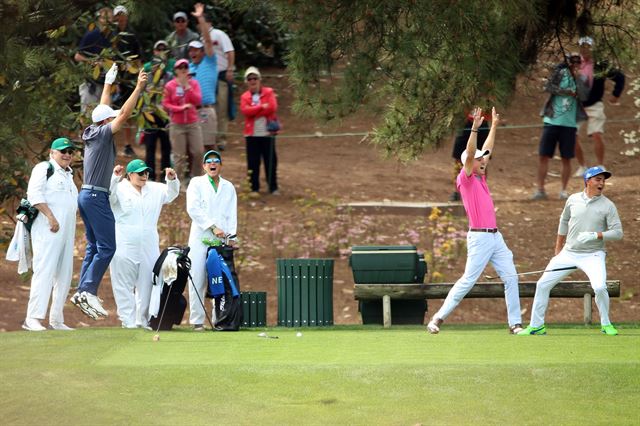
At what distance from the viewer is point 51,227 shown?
15.3 meters

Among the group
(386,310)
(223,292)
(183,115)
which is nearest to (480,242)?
(386,310)

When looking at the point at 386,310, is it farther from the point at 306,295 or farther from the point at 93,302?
the point at 93,302

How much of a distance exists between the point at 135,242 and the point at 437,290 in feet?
11.3

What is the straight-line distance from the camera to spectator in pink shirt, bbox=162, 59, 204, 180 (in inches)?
833

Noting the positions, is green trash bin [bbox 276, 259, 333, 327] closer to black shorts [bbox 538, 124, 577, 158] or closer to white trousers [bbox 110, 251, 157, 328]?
white trousers [bbox 110, 251, 157, 328]

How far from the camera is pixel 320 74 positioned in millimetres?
12188

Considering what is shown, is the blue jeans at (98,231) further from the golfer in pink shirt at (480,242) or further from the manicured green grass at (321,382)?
the golfer in pink shirt at (480,242)

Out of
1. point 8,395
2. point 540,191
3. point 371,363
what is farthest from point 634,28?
point 540,191

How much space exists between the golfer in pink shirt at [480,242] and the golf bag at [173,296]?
9.19ft

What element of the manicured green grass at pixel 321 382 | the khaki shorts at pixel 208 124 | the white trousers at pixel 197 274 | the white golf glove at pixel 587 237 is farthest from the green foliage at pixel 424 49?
the khaki shorts at pixel 208 124

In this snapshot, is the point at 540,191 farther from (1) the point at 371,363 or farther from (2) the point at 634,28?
(1) the point at 371,363

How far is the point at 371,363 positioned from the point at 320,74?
2487mm

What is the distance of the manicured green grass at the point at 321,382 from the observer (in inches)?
420

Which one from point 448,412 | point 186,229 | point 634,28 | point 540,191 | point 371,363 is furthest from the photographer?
point 540,191
